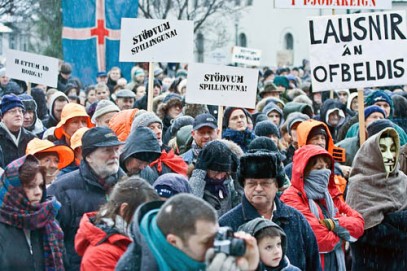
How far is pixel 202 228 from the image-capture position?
4.07 meters

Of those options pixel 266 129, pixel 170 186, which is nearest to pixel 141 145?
pixel 170 186

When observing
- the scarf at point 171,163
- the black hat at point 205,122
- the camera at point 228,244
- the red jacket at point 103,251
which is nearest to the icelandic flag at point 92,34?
the black hat at point 205,122

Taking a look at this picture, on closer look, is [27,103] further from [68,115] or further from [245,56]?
[245,56]

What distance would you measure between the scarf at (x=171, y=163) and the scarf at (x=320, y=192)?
4.37ft

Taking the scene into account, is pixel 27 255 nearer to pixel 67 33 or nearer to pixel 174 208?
pixel 174 208

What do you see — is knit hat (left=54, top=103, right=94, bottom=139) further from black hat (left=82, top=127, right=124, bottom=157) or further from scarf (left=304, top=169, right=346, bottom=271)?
scarf (left=304, top=169, right=346, bottom=271)

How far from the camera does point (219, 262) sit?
13.0ft

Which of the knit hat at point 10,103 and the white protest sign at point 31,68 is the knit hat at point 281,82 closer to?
the white protest sign at point 31,68

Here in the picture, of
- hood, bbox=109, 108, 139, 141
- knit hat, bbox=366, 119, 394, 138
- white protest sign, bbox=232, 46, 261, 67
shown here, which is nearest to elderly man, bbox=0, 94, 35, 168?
hood, bbox=109, 108, 139, 141

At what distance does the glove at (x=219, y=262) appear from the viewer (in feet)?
13.0

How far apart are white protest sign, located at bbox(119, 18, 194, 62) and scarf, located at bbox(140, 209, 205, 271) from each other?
6.74 metres

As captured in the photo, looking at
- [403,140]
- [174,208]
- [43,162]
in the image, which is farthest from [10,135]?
[174,208]

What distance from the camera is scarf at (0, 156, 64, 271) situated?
5.75 meters

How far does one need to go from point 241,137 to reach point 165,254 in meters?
6.17
